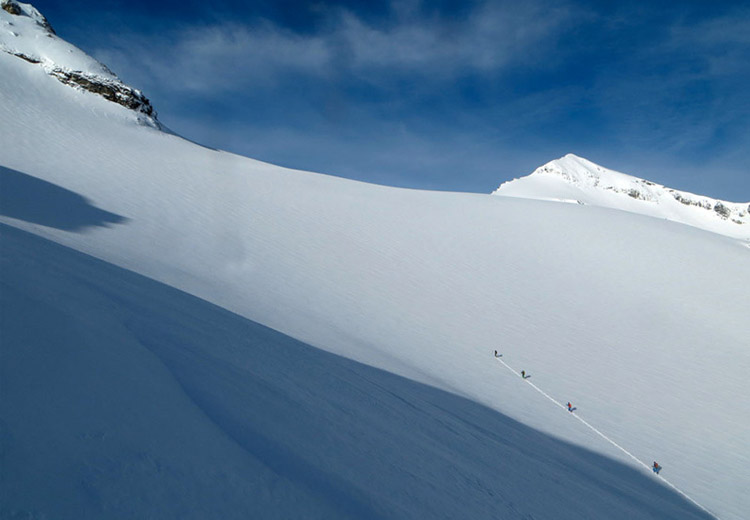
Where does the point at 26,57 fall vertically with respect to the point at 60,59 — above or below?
below

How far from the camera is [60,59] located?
27.1 meters

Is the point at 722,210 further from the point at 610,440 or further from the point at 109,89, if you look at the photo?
the point at 109,89

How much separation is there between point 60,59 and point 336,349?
35.8m

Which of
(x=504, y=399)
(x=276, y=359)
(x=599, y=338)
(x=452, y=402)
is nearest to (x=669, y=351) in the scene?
(x=599, y=338)

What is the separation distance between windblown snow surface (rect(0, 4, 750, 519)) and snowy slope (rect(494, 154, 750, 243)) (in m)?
83.3

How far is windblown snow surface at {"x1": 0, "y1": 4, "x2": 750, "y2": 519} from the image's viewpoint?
1820 mm

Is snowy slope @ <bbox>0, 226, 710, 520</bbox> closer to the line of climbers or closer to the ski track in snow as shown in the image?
the ski track in snow

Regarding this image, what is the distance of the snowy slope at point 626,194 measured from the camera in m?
98.6

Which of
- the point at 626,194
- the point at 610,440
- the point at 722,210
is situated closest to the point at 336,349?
the point at 610,440

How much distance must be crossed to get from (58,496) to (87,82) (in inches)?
1415

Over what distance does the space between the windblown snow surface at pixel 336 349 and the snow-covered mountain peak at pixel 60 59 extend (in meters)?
5.14

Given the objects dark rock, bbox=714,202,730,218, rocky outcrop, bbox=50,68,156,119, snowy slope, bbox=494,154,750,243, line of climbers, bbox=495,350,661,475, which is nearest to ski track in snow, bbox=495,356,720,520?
line of climbers, bbox=495,350,661,475

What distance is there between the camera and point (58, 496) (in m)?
1.29

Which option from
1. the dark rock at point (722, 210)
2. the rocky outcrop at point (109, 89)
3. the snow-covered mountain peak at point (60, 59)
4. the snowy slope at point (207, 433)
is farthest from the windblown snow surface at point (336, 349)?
the dark rock at point (722, 210)
